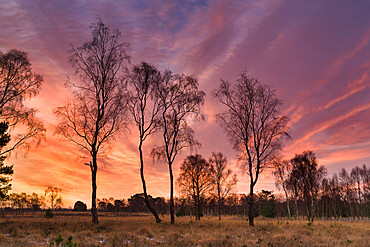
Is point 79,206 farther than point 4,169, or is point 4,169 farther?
Result: point 79,206

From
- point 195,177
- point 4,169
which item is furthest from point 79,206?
point 4,169

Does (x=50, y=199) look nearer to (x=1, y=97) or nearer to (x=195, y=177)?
(x=195, y=177)

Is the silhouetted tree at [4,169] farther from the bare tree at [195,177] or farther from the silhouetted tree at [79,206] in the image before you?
the silhouetted tree at [79,206]

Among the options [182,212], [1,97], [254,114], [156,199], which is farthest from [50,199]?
[254,114]

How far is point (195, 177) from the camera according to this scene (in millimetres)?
50625

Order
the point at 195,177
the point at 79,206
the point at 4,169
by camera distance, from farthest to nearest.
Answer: the point at 79,206
the point at 195,177
the point at 4,169

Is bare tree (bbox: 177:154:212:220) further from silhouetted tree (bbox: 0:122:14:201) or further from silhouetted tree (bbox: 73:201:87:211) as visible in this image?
silhouetted tree (bbox: 73:201:87:211)

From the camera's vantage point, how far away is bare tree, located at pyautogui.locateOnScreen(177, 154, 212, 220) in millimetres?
50562

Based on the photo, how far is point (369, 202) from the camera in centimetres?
8388

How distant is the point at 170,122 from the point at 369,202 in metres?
90.3

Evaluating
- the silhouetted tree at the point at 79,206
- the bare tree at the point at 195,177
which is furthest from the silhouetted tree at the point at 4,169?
the silhouetted tree at the point at 79,206

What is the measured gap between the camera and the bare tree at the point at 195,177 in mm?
50562

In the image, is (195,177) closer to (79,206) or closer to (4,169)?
(4,169)

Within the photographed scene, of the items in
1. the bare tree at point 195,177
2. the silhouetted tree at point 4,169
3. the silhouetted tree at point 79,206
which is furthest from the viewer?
the silhouetted tree at point 79,206
